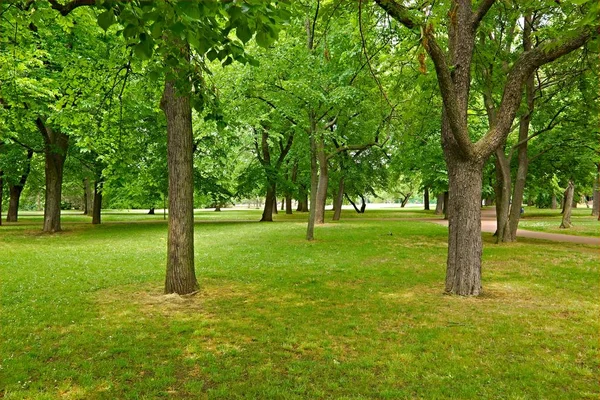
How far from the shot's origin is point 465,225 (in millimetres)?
7559

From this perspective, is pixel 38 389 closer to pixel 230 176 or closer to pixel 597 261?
pixel 597 261

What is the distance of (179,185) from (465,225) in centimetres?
576

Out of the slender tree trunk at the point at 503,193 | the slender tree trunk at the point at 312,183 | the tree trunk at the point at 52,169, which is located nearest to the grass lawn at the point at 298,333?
the slender tree trunk at the point at 503,193

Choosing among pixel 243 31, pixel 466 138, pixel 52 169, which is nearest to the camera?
pixel 243 31

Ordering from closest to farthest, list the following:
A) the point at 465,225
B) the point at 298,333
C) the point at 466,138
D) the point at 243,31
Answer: the point at 243,31
the point at 298,333
the point at 466,138
the point at 465,225

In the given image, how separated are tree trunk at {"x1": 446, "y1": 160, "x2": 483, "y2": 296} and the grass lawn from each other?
17.1 inches

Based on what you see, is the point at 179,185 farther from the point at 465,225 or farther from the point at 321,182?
the point at 321,182

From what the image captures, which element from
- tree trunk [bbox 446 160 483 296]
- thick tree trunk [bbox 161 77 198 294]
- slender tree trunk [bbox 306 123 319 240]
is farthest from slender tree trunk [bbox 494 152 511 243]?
thick tree trunk [bbox 161 77 198 294]

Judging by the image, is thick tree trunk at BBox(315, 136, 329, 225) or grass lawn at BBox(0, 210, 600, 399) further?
thick tree trunk at BBox(315, 136, 329, 225)

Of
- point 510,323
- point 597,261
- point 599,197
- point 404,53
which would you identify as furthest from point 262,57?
point 599,197

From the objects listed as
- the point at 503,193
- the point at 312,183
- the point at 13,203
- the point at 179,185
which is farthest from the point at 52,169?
the point at 503,193

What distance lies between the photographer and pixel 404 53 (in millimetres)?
7652

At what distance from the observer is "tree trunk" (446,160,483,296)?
24.6 feet

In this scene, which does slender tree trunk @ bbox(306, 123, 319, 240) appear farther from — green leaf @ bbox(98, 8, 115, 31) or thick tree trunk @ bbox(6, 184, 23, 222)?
thick tree trunk @ bbox(6, 184, 23, 222)
